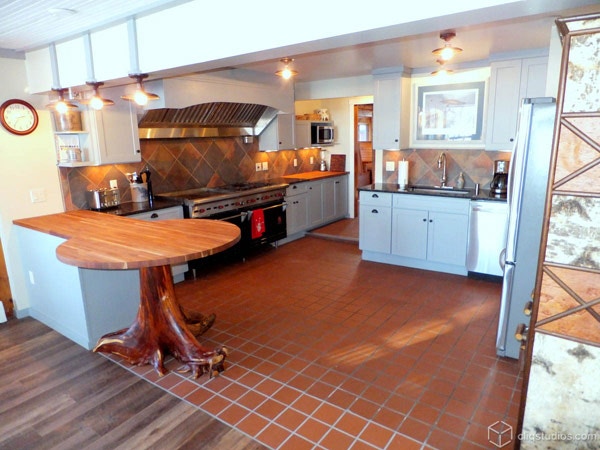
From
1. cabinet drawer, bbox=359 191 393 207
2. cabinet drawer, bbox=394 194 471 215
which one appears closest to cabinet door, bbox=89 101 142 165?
cabinet drawer, bbox=359 191 393 207

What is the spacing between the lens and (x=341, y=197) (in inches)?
281

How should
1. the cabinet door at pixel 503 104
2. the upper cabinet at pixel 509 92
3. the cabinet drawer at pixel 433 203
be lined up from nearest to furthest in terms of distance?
the upper cabinet at pixel 509 92, the cabinet door at pixel 503 104, the cabinet drawer at pixel 433 203

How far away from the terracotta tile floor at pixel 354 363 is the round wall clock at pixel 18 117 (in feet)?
6.65

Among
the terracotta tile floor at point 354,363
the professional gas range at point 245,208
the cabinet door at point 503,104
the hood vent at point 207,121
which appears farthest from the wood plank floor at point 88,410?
the cabinet door at point 503,104

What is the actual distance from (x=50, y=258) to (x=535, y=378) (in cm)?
337

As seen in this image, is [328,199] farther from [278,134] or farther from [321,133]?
[278,134]

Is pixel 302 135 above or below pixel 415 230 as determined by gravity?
above

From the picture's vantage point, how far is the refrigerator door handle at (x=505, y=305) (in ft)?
8.96

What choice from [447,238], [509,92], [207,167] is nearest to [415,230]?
[447,238]

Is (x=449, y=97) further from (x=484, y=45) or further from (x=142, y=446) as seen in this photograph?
(x=142, y=446)

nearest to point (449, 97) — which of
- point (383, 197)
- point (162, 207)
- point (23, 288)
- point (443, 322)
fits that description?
point (383, 197)

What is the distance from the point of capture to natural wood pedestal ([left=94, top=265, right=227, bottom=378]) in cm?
272

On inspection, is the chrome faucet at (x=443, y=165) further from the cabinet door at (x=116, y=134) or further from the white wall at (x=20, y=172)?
the white wall at (x=20, y=172)

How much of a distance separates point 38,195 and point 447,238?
4156 mm
